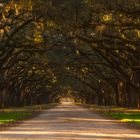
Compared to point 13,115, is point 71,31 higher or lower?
higher

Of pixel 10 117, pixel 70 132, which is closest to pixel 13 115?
pixel 10 117

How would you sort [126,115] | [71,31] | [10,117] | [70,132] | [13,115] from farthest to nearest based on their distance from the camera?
[13,115] → [126,115] → [10,117] → [71,31] → [70,132]

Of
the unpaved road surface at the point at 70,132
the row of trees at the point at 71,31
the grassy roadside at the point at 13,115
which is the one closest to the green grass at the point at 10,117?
the grassy roadside at the point at 13,115

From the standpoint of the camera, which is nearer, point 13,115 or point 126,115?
point 126,115

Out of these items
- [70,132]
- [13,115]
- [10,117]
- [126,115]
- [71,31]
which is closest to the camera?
[70,132]

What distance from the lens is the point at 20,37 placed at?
42.1 m

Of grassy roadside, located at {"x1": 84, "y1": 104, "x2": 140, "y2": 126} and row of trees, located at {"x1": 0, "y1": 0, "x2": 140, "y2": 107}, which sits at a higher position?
row of trees, located at {"x1": 0, "y1": 0, "x2": 140, "y2": 107}

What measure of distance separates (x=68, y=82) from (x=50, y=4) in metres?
75.1

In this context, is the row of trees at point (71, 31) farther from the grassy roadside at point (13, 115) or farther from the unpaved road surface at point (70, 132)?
the unpaved road surface at point (70, 132)

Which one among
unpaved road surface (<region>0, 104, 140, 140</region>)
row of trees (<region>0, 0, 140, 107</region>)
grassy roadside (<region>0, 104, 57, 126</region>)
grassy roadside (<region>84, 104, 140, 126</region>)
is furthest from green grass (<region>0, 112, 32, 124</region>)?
grassy roadside (<region>84, 104, 140, 126</region>)

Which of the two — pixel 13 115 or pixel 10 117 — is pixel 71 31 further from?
pixel 13 115

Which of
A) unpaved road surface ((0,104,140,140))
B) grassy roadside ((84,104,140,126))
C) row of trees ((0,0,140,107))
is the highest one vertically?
row of trees ((0,0,140,107))

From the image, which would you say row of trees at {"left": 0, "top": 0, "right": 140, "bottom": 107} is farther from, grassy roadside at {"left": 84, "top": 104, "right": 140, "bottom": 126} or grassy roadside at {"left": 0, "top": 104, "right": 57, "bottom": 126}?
grassy roadside at {"left": 0, "top": 104, "right": 57, "bottom": 126}

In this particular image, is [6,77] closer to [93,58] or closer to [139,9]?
[93,58]
